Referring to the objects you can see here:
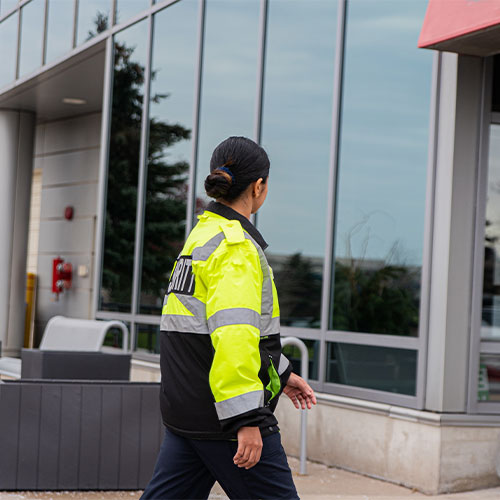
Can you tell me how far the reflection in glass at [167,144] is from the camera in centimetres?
932

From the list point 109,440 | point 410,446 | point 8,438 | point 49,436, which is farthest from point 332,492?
point 8,438

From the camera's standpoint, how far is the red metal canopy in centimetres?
514

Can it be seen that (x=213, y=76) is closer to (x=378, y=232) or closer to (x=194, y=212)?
(x=194, y=212)

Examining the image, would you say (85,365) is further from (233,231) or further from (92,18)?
(92,18)

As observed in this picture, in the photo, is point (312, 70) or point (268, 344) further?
point (312, 70)

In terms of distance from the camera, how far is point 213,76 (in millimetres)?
8906

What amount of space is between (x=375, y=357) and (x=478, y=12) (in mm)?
2489

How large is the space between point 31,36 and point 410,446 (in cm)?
959

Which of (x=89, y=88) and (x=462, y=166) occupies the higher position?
(x=89, y=88)

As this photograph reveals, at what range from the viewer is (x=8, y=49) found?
559 inches

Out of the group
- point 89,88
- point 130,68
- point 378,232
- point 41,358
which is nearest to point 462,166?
point 378,232

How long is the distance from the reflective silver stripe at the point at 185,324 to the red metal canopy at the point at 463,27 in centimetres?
309

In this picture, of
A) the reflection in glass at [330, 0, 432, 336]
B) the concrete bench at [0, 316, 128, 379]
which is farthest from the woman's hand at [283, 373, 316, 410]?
the concrete bench at [0, 316, 128, 379]

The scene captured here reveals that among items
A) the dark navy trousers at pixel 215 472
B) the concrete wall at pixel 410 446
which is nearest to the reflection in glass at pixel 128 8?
the concrete wall at pixel 410 446
